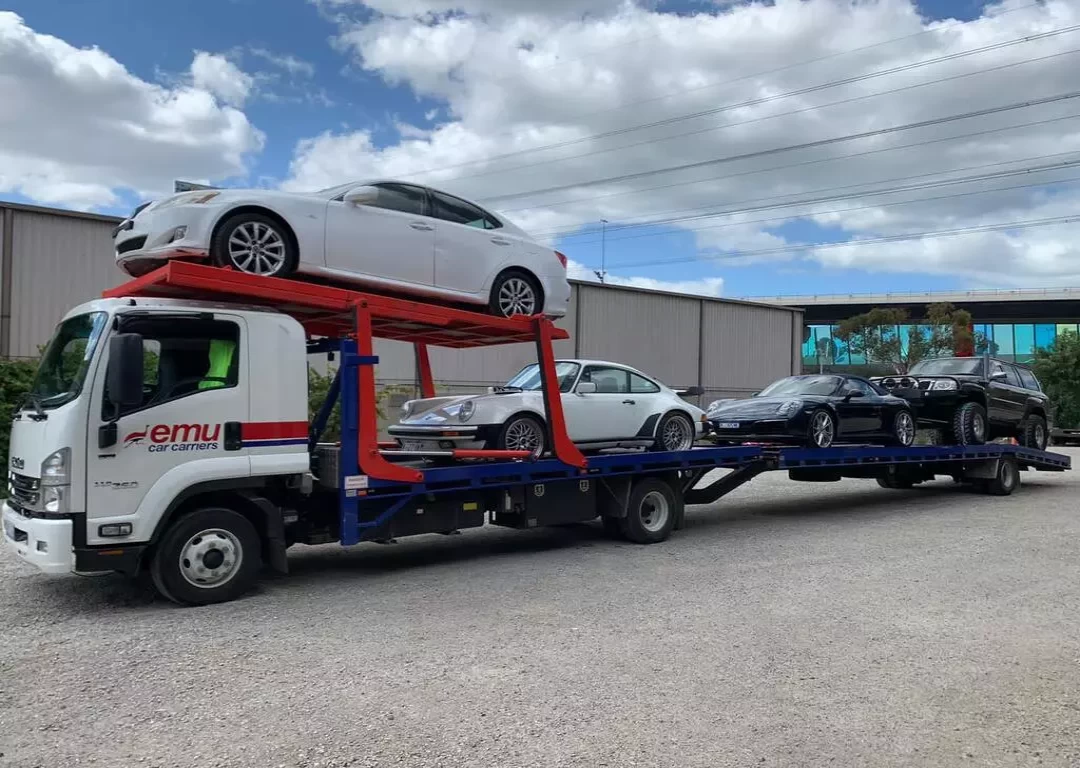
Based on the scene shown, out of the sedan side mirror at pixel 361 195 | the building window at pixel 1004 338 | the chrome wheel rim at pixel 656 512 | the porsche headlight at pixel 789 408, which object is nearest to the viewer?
the sedan side mirror at pixel 361 195

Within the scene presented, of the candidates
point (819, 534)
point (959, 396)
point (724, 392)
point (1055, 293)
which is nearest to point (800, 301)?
point (1055, 293)

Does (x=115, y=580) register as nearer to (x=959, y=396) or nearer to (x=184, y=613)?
(x=184, y=613)

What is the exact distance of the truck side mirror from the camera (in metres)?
5.96

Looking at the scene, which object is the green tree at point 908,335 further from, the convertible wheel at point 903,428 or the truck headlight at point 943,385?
the convertible wheel at point 903,428

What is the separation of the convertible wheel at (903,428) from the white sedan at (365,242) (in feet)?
20.6

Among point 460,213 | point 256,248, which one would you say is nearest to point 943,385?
point 460,213

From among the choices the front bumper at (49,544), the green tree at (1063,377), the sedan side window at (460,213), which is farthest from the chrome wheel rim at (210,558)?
the green tree at (1063,377)

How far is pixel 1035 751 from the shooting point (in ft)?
13.4

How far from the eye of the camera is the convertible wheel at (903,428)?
12742mm

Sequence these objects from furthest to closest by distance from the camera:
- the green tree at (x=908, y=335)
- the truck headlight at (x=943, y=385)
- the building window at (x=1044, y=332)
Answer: the building window at (x=1044, y=332) < the green tree at (x=908, y=335) < the truck headlight at (x=943, y=385)

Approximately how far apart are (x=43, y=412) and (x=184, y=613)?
5.77 feet

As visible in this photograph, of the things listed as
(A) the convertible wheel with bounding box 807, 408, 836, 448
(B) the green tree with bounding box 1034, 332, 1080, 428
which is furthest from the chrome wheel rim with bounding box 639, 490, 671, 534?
(B) the green tree with bounding box 1034, 332, 1080, 428

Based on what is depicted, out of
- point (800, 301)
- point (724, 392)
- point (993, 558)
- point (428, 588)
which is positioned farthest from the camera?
point (800, 301)

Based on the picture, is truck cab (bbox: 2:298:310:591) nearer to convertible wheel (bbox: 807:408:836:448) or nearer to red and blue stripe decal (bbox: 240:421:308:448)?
red and blue stripe decal (bbox: 240:421:308:448)
